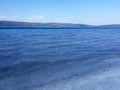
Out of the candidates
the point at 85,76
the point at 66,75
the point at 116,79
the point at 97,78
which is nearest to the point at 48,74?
the point at 66,75

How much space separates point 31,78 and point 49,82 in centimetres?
168

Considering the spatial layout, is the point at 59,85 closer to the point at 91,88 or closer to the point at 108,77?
the point at 91,88

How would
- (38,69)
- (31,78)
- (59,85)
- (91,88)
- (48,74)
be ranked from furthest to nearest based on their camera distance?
(38,69) → (48,74) → (31,78) → (59,85) → (91,88)

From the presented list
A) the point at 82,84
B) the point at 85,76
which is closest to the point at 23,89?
the point at 82,84

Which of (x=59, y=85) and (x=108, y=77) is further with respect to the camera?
(x=108, y=77)

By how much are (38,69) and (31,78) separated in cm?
264

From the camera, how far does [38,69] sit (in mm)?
15328

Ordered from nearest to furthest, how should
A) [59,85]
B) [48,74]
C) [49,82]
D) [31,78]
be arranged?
→ [59,85], [49,82], [31,78], [48,74]

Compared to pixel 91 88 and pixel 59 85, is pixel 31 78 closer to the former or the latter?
pixel 59 85

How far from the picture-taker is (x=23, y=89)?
10484 mm

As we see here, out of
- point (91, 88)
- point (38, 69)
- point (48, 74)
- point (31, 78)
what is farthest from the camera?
point (38, 69)

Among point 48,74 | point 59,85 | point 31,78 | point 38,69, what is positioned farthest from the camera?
point 38,69

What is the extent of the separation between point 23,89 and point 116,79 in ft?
18.1

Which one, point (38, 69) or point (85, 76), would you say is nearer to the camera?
point (85, 76)
